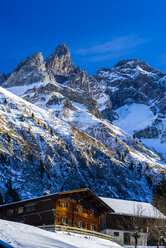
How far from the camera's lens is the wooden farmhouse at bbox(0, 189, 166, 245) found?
48.3 m

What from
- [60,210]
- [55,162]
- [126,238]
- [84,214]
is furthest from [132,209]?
[55,162]

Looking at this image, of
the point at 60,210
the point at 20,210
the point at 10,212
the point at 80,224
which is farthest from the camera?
the point at 80,224

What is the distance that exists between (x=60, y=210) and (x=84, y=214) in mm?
6697

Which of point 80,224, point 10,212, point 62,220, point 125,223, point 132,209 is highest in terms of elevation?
point 132,209

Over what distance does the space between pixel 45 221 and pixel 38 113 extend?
143m

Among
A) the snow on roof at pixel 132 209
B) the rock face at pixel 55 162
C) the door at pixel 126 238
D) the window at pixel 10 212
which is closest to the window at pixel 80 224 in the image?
the snow on roof at pixel 132 209

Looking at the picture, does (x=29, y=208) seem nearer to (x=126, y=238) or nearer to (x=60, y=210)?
(x=60, y=210)

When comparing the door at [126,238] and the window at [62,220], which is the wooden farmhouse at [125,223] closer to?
the door at [126,238]

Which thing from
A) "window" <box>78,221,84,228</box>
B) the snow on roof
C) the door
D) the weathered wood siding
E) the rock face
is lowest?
the door

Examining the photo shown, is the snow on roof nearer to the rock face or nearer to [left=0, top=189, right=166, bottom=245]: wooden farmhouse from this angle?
[left=0, top=189, right=166, bottom=245]: wooden farmhouse

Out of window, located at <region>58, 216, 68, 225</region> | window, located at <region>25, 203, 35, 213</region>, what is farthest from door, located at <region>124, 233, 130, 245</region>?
window, located at <region>25, 203, 35, 213</region>

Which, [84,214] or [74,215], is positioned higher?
[84,214]

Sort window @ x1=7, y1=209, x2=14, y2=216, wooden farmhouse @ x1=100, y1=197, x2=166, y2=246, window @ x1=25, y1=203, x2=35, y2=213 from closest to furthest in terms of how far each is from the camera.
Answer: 1. window @ x1=25, y1=203, x2=35, y2=213
2. window @ x1=7, y1=209, x2=14, y2=216
3. wooden farmhouse @ x1=100, y1=197, x2=166, y2=246

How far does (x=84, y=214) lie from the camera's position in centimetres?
5453
